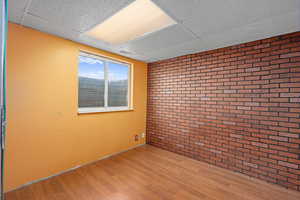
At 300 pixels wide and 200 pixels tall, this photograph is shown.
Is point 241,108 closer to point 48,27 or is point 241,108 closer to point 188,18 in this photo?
point 188,18

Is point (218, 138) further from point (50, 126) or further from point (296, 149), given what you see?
point (50, 126)

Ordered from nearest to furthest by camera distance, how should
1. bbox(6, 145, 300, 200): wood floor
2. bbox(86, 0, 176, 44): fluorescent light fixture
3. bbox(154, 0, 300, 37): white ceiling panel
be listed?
bbox(154, 0, 300, 37): white ceiling panel < bbox(86, 0, 176, 44): fluorescent light fixture < bbox(6, 145, 300, 200): wood floor

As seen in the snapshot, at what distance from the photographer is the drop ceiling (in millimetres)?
1444

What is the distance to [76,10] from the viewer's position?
157cm

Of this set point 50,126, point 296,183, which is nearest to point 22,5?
point 50,126

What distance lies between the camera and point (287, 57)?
197 cm

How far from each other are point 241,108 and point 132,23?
237cm

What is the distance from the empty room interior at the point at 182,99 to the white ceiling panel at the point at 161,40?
0.10ft

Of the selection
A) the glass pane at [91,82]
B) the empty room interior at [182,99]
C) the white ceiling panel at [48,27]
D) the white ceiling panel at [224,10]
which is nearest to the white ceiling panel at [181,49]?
the empty room interior at [182,99]

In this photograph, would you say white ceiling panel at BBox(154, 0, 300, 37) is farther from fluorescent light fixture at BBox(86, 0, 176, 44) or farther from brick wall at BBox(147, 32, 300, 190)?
brick wall at BBox(147, 32, 300, 190)

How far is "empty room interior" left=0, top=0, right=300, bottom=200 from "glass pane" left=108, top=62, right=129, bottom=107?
6cm

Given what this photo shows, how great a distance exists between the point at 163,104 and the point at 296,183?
2.64 meters

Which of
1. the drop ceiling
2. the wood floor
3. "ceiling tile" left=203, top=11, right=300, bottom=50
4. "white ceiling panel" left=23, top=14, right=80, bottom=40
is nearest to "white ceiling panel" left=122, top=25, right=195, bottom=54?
the drop ceiling

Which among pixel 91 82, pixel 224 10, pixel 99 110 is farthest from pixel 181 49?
pixel 99 110
